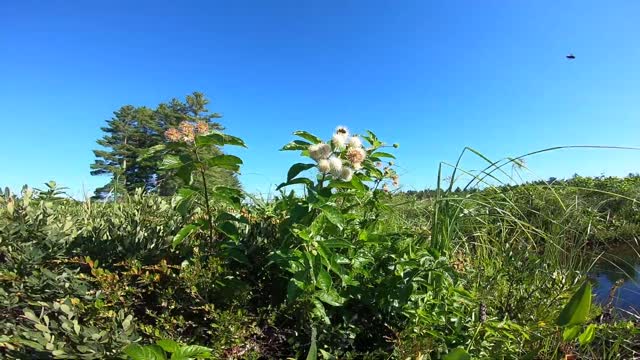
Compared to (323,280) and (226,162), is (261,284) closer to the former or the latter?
(323,280)

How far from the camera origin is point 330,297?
5.11ft

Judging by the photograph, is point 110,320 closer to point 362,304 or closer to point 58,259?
point 58,259

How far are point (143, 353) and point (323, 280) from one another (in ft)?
2.00

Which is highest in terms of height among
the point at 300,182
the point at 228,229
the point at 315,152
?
the point at 315,152

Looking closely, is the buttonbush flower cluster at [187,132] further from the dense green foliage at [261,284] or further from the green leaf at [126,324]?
the green leaf at [126,324]

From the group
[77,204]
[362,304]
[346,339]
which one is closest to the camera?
[346,339]

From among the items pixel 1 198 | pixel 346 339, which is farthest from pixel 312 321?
pixel 1 198

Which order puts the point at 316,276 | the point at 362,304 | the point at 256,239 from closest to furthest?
the point at 316,276, the point at 362,304, the point at 256,239

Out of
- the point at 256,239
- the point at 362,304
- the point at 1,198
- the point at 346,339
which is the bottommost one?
the point at 346,339

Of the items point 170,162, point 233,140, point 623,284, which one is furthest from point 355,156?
point 623,284

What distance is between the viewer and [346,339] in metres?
1.63

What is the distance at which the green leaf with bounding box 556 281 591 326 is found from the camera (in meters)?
1.47

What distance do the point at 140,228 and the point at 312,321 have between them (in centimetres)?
85

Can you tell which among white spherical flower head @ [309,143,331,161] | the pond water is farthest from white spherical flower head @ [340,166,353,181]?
the pond water
